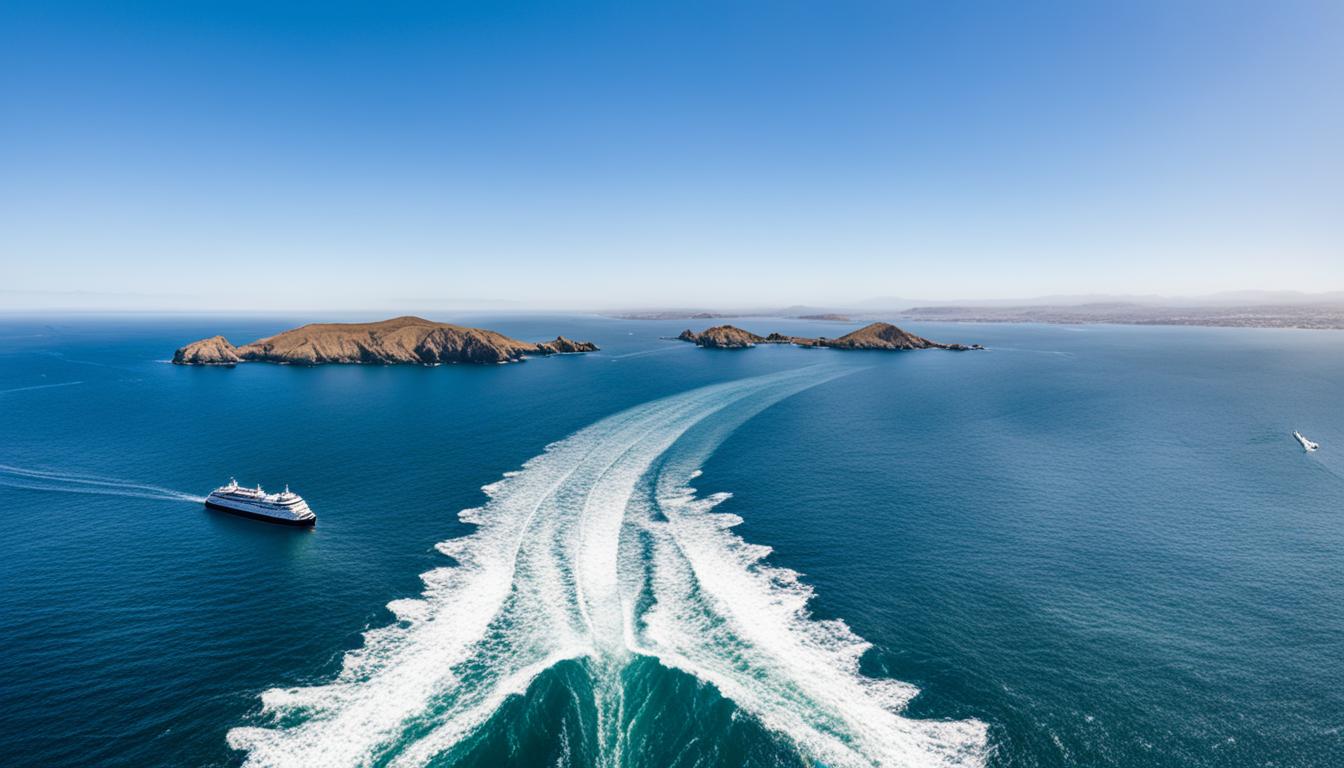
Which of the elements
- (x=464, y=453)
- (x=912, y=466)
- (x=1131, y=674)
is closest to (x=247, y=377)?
(x=464, y=453)

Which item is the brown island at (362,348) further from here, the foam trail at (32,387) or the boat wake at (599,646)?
the boat wake at (599,646)

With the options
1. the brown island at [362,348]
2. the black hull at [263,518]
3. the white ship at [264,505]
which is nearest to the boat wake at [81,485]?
the black hull at [263,518]

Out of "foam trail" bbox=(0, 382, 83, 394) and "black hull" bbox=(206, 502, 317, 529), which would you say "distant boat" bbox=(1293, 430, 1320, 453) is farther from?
"foam trail" bbox=(0, 382, 83, 394)

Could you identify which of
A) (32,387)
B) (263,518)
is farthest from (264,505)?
(32,387)

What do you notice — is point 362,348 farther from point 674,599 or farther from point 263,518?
point 674,599

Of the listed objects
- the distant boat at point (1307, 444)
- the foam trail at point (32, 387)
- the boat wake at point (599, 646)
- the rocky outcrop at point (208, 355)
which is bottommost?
the boat wake at point (599, 646)

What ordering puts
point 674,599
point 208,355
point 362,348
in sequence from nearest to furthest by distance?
point 674,599 < point 208,355 < point 362,348
